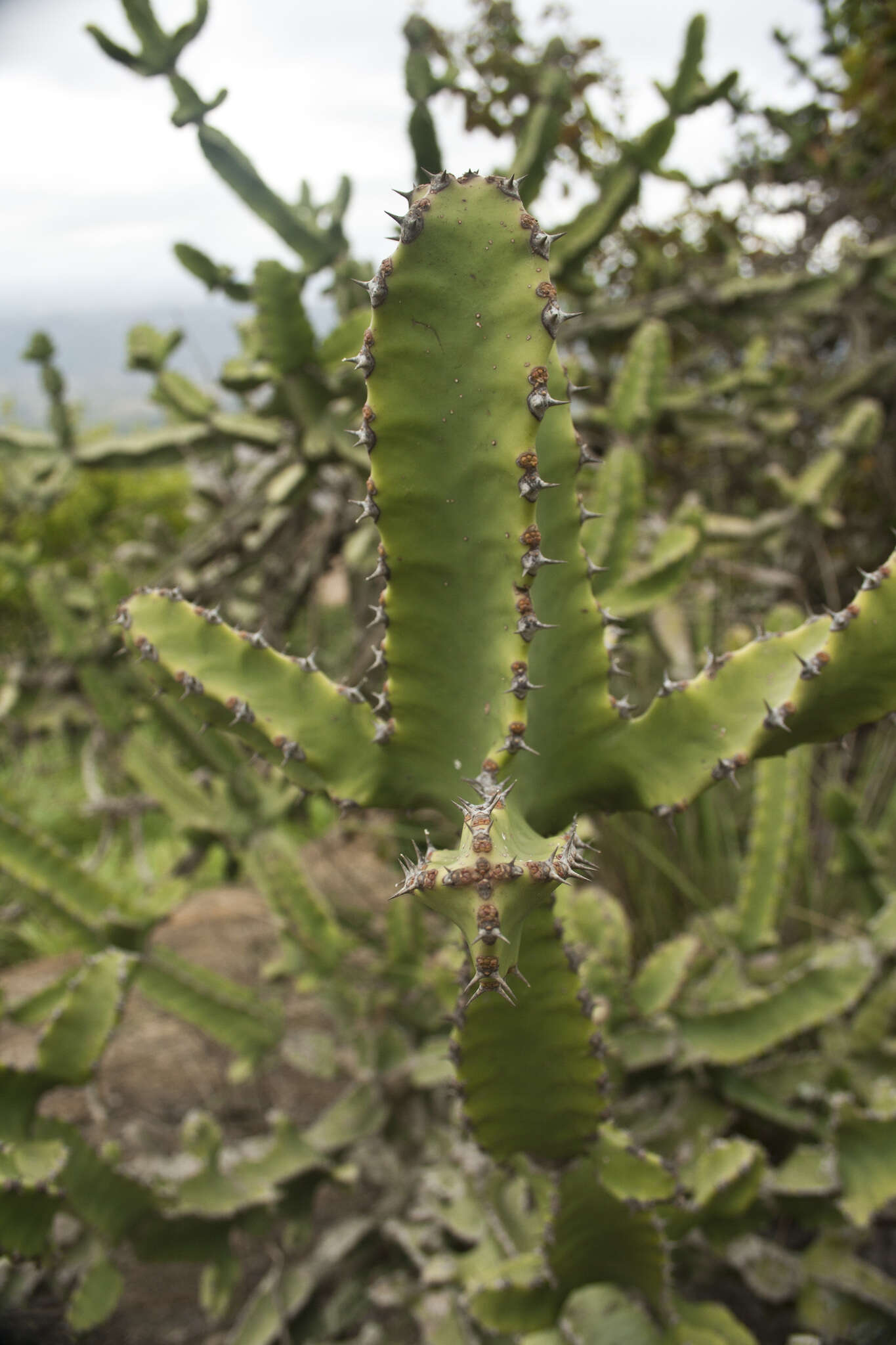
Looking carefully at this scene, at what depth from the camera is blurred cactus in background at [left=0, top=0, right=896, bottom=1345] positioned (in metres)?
0.97

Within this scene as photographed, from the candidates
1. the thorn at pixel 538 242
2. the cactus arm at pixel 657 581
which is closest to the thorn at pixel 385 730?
the thorn at pixel 538 242

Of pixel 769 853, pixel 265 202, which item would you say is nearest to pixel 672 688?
pixel 769 853

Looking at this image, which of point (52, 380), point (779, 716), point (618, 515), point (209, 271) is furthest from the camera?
point (52, 380)

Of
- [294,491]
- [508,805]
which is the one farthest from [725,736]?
[294,491]

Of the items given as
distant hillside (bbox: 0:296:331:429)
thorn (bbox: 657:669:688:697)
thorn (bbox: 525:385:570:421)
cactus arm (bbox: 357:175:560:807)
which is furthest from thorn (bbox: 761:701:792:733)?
distant hillside (bbox: 0:296:331:429)

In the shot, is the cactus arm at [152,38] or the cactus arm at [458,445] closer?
the cactus arm at [458,445]

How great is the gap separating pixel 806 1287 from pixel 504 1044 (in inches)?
45.0

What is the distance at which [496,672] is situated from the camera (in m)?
1.01

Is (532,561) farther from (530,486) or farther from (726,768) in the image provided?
(726,768)

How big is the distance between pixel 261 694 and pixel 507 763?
34cm

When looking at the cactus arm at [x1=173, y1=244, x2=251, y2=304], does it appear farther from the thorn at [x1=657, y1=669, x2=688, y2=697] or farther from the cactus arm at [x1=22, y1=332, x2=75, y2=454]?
the thorn at [x1=657, y1=669, x2=688, y2=697]

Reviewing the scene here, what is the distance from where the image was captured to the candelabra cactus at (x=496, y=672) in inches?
34.4

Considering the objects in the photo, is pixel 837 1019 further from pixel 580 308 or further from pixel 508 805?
pixel 580 308

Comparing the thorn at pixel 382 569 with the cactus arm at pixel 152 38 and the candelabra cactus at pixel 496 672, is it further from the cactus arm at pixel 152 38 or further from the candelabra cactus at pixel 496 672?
the cactus arm at pixel 152 38
